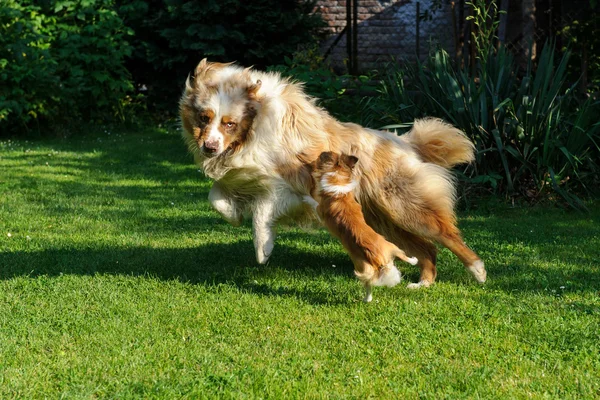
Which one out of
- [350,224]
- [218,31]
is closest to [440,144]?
[350,224]

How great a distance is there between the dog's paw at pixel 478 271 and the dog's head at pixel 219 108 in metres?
2.10

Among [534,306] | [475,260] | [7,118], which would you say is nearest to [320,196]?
[475,260]

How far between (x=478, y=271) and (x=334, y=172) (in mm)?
1459

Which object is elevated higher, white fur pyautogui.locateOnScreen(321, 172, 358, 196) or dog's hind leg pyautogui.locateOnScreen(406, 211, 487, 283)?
white fur pyautogui.locateOnScreen(321, 172, 358, 196)

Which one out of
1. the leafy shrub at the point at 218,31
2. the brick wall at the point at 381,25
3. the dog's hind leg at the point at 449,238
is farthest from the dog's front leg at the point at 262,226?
the brick wall at the point at 381,25

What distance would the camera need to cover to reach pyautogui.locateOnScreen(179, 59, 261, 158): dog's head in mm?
5754

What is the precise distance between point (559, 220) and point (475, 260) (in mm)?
3046

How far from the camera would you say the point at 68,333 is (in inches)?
193

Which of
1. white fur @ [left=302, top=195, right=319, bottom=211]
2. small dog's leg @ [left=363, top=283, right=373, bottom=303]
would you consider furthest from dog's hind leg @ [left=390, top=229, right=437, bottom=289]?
white fur @ [left=302, top=195, right=319, bottom=211]

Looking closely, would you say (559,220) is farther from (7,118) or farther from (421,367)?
(7,118)

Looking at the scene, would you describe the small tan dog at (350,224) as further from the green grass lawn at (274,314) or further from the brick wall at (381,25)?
the brick wall at (381,25)

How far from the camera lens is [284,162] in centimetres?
600

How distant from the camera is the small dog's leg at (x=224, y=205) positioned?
6234mm

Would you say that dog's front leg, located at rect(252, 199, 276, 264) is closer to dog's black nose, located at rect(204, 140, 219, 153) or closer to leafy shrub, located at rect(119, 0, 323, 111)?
dog's black nose, located at rect(204, 140, 219, 153)
